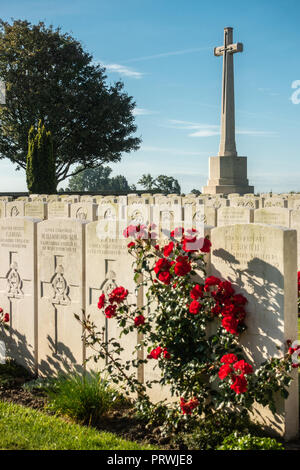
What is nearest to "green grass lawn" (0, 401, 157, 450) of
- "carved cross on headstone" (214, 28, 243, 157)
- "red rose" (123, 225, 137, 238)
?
"red rose" (123, 225, 137, 238)

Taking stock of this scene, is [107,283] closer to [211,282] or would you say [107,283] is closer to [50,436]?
[211,282]

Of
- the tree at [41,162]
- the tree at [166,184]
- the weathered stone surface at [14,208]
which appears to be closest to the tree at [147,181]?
the tree at [166,184]

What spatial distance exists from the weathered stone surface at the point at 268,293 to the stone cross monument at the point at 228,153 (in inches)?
961

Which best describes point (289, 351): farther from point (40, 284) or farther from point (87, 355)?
point (40, 284)

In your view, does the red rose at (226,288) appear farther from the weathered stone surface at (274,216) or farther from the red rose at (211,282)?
the weathered stone surface at (274,216)

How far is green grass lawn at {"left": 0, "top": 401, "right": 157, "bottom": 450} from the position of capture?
4.06m

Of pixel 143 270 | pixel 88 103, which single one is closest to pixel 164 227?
pixel 143 270

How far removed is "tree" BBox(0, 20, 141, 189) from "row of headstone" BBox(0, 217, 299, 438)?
105 ft

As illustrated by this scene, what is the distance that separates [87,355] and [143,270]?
128 cm

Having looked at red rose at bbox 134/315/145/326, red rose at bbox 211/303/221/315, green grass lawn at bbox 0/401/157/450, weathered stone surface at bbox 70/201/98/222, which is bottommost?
green grass lawn at bbox 0/401/157/450

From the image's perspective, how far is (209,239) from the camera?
4.81 m

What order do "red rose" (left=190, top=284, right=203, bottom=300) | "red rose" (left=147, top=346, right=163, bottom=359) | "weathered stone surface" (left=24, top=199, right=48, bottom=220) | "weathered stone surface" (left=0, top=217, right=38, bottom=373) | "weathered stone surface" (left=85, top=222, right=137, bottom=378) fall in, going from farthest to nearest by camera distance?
"weathered stone surface" (left=24, top=199, right=48, bottom=220) < "weathered stone surface" (left=0, top=217, right=38, bottom=373) < "weathered stone surface" (left=85, top=222, right=137, bottom=378) < "red rose" (left=147, top=346, right=163, bottom=359) < "red rose" (left=190, top=284, right=203, bottom=300)

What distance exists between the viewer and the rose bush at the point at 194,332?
4180 mm

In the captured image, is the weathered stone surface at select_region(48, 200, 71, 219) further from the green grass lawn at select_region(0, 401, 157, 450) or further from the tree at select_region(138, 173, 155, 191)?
the tree at select_region(138, 173, 155, 191)
